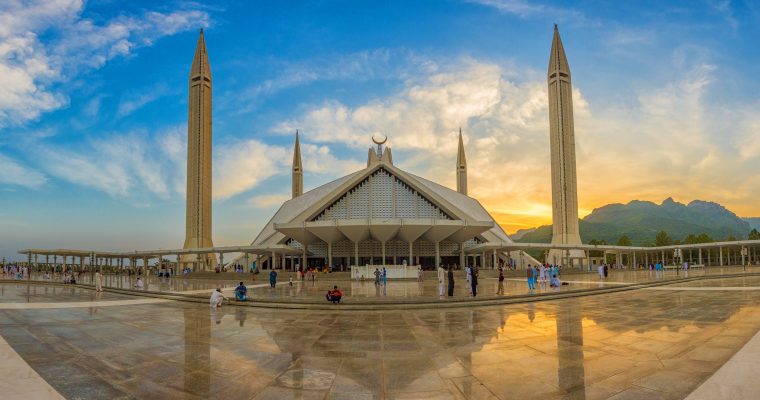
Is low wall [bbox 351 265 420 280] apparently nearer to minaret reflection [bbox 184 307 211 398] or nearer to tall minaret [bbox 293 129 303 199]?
minaret reflection [bbox 184 307 211 398]

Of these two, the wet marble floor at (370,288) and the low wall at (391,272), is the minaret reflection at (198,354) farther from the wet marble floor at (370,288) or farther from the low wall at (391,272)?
the low wall at (391,272)

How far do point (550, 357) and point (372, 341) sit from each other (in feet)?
8.68

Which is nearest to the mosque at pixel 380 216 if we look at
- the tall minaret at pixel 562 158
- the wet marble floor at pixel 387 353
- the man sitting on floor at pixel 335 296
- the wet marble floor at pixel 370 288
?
the tall minaret at pixel 562 158

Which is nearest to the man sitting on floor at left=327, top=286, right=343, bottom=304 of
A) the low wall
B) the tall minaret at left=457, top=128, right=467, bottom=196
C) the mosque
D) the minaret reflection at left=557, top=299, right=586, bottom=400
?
the minaret reflection at left=557, top=299, right=586, bottom=400

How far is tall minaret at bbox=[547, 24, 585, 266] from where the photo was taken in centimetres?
5316

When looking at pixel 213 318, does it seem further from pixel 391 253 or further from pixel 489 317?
pixel 391 253

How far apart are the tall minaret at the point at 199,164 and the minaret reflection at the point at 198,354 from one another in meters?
46.4

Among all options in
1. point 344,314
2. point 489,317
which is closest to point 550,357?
point 489,317

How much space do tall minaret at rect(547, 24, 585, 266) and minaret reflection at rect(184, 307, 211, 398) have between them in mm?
49510

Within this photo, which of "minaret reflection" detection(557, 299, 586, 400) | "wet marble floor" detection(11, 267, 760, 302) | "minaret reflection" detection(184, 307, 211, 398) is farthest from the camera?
"wet marble floor" detection(11, 267, 760, 302)

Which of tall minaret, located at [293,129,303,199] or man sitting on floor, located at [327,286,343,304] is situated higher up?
tall minaret, located at [293,129,303,199]

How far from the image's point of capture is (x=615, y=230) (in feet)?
627

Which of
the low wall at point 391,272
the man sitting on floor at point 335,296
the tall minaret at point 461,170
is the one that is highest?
the tall minaret at point 461,170

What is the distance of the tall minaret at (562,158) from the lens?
53.2m
